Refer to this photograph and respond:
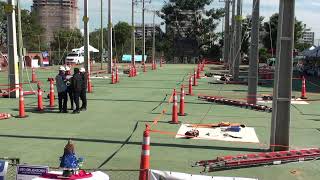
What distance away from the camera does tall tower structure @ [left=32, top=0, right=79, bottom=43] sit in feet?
282

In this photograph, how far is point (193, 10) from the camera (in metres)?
107

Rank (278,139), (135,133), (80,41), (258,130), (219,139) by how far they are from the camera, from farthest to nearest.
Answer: (80,41) < (258,130) < (135,133) < (219,139) < (278,139)

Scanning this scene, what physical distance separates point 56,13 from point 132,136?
90575mm

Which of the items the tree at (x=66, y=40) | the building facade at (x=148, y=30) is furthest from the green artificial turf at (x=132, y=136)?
the building facade at (x=148, y=30)

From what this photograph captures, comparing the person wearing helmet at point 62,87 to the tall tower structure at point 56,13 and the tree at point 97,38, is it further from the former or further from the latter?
the tree at point 97,38

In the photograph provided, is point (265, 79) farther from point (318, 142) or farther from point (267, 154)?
point (267, 154)

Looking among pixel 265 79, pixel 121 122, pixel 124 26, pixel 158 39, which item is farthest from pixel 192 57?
pixel 121 122

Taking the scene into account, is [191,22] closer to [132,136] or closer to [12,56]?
[12,56]

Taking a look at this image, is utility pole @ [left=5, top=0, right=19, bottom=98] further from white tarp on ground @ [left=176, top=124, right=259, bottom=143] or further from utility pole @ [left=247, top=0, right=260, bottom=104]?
white tarp on ground @ [left=176, top=124, right=259, bottom=143]

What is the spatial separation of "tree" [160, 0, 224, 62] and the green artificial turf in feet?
284

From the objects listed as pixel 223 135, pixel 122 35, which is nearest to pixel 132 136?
pixel 223 135

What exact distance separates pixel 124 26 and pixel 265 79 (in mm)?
79279

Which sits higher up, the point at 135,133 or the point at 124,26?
the point at 124,26

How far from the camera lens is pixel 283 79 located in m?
11.3
